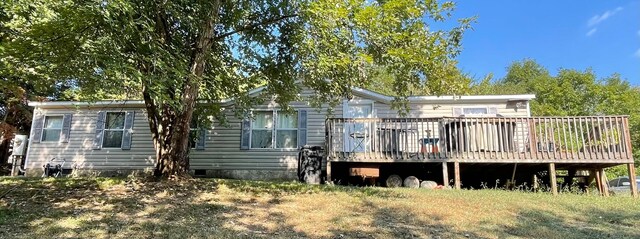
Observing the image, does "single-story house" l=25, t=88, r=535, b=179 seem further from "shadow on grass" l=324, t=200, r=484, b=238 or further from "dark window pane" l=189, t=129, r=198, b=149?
"shadow on grass" l=324, t=200, r=484, b=238

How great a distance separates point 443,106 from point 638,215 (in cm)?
658

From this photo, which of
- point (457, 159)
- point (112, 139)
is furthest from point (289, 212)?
point (112, 139)

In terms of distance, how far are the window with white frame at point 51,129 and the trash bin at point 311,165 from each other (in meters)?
9.38

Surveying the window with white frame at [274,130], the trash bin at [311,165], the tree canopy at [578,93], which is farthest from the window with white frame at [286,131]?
the tree canopy at [578,93]

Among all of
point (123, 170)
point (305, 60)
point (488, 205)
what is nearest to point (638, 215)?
point (488, 205)

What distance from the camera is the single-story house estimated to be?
13.4m

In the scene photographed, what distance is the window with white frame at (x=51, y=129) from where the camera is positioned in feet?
49.2

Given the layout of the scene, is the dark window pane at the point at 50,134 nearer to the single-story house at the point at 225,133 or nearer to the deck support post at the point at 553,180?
the single-story house at the point at 225,133

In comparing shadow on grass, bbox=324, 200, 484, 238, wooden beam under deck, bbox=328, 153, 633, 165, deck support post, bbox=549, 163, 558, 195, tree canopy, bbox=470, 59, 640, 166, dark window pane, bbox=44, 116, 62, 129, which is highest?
tree canopy, bbox=470, 59, 640, 166

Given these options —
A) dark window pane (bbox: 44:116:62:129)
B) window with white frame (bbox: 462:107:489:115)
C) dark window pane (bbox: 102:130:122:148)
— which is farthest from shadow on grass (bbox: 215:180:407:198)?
dark window pane (bbox: 44:116:62:129)

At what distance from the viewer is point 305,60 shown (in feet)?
29.3

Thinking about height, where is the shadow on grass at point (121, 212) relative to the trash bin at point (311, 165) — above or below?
below

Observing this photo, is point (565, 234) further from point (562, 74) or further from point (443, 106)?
point (562, 74)

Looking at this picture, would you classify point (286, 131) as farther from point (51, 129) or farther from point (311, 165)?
point (51, 129)
